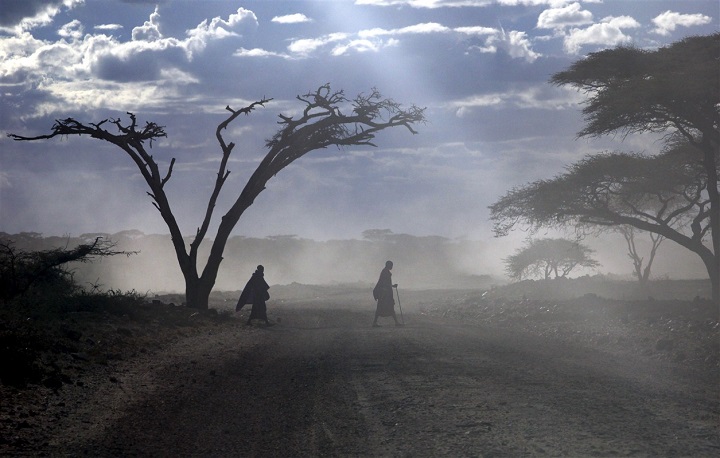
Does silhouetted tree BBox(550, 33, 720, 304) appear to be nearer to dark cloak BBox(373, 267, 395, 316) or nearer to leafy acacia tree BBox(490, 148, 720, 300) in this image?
leafy acacia tree BBox(490, 148, 720, 300)

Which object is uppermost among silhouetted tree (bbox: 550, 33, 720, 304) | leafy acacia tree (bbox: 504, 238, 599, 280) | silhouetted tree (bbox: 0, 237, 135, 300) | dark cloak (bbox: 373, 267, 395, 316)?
silhouetted tree (bbox: 550, 33, 720, 304)

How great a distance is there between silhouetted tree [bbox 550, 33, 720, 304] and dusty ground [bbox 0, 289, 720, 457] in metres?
6.29

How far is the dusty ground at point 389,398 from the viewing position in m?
7.63

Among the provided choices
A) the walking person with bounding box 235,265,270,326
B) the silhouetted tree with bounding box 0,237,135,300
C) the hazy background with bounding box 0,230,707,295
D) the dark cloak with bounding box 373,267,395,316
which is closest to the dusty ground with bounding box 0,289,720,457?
the silhouetted tree with bounding box 0,237,135,300

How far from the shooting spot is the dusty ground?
763cm

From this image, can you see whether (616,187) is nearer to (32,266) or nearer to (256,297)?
(256,297)

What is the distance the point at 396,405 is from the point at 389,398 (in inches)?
18.4

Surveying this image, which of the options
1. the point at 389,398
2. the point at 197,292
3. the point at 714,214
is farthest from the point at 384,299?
the point at 389,398

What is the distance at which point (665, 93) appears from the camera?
21.1m

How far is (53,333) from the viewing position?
1370 cm

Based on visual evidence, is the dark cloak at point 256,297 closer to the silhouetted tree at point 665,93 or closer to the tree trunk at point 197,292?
the tree trunk at point 197,292

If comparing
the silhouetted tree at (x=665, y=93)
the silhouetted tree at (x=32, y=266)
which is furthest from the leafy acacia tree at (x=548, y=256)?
the silhouetted tree at (x=32, y=266)

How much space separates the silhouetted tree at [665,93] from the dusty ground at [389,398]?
6293 mm

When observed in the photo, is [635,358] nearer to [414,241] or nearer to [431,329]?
[431,329]
